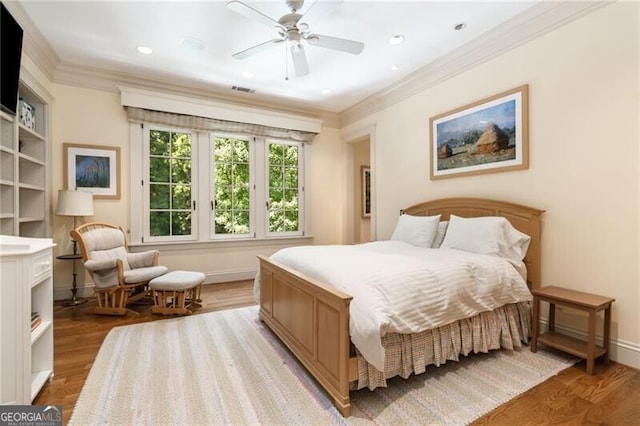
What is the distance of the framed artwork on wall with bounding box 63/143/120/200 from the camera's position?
3.79 meters

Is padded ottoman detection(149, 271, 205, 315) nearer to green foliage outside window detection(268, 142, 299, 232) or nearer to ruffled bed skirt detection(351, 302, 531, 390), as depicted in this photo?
green foliage outside window detection(268, 142, 299, 232)

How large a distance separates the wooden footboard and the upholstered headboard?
2034 mm

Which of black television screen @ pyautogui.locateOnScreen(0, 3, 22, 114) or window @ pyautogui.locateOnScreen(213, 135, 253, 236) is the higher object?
black television screen @ pyautogui.locateOnScreen(0, 3, 22, 114)

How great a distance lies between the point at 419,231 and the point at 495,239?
0.81 meters

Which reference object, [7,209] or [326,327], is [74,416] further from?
[7,209]

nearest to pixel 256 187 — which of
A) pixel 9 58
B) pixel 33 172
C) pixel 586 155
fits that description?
pixel 33 172

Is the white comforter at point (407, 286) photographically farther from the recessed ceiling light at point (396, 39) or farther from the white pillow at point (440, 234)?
the recessed ceiling light at point (396, 39)

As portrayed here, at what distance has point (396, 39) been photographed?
315 cm

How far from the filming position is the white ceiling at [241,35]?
265 centimetres

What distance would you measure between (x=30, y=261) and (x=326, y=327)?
174 cm

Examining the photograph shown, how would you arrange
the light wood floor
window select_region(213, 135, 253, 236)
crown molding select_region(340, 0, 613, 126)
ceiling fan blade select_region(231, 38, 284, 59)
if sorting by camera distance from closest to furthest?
the light wood floor → crown molding select_region(340, 0, 613, 126) → ceiling fan blade select_region(231, 38, 284, 59) → window select_region(213, 135, 253, 236)

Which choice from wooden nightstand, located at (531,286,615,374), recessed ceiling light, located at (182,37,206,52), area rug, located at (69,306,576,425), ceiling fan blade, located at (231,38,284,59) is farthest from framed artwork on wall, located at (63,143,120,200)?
wooden nightstand, located at (531,286,615,374)

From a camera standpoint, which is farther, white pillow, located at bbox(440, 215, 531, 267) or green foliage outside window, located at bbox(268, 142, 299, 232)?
green foliage outside window, located at bbox(268, 142, 299, 232)

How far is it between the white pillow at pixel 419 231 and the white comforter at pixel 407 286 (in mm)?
590
